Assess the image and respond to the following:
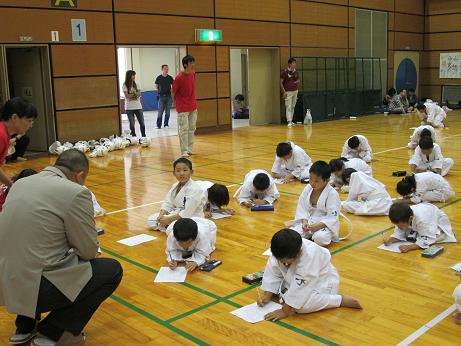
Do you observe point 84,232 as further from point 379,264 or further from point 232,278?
point 379,264

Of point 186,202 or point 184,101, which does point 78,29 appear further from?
point 186,202

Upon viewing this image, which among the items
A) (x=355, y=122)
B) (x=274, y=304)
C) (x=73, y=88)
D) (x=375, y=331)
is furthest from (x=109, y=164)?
(x=355, y=122)

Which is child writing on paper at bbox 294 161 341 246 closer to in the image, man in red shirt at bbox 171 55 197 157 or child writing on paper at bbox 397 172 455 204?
child writing on paper at bbox 397 172 455 204

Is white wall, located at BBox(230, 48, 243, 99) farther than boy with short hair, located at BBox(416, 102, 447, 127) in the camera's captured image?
Yes

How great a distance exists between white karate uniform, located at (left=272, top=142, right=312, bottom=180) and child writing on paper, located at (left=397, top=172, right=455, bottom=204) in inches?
72.6

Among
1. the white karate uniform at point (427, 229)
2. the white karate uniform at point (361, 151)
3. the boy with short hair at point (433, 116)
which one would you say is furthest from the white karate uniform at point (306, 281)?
the boy with short hair at point (433, 116)

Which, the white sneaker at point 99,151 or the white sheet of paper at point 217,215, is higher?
the white sneaker at point 99,151

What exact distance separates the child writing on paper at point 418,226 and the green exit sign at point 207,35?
9.35 metres

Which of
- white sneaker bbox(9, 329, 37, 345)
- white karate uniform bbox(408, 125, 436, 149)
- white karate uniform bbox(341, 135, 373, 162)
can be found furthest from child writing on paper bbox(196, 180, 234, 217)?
white karate uniform bbox(408, 125, 436, 149)

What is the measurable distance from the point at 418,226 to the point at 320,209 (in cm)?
87

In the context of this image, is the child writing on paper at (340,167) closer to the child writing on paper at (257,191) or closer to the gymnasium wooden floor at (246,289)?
the gymnasium wooden floor at (246,289)

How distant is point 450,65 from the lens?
1998cm

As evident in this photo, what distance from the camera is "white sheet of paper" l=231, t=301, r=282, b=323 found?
3508mm

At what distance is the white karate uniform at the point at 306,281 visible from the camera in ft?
11.5
